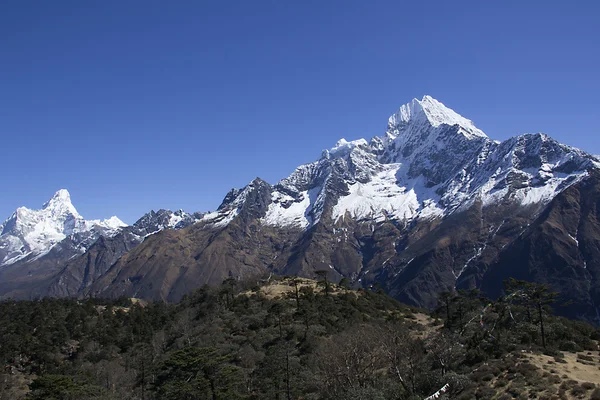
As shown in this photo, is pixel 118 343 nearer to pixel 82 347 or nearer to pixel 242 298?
pixel 82 347

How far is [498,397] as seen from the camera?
42.5 metres

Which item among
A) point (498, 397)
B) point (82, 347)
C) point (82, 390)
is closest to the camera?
point (498, 397)

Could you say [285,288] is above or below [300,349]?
above

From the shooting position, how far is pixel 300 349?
92.4 m

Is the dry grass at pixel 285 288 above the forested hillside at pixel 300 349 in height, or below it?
above

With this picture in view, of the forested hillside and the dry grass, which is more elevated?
the dry grass

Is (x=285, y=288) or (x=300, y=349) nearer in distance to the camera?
(x=300, y=349)

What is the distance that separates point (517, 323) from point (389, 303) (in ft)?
256

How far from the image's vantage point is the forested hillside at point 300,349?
49156mm

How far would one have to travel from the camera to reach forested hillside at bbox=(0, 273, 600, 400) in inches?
1935

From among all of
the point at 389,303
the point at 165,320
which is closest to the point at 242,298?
the point at 165,320

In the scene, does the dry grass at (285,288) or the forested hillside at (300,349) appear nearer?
the forested hillside at (300,349)

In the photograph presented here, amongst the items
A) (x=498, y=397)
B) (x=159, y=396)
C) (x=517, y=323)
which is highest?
(x=517, y=323)

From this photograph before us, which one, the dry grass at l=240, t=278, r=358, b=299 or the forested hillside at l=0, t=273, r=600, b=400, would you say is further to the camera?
the dry grass at l=240, t=278, r=358, b=299
